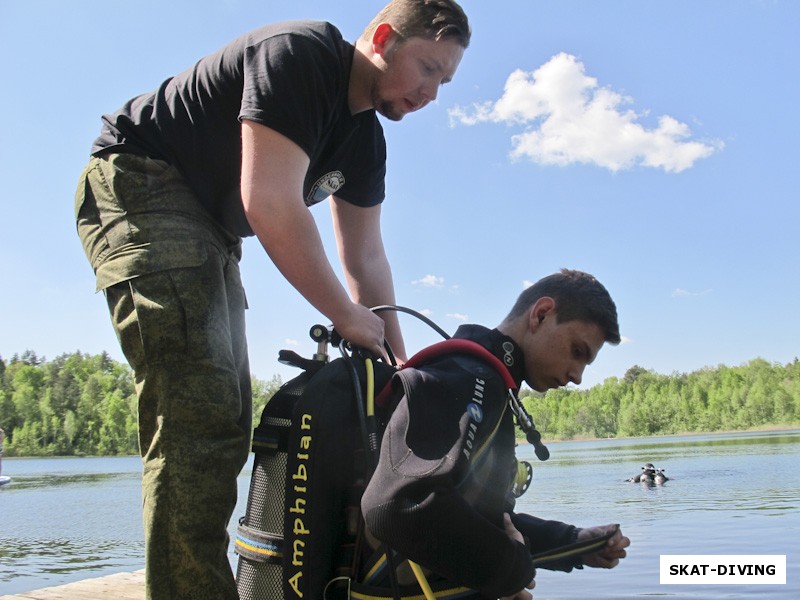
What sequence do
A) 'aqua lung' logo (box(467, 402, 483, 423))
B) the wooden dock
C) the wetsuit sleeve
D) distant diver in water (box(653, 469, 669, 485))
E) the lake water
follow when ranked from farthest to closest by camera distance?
distant diver in water (box(653, 469, 669, 485))
the lake water
the wooden dock
'aqua lung' logo (box(467, 402, 483, 423))
the wetsuit sleeve

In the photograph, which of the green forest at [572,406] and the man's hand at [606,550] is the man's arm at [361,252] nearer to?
the man's hand at [606,550]

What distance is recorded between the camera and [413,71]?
8.12ft

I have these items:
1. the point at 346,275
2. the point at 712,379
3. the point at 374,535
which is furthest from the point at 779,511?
the point at 712,379

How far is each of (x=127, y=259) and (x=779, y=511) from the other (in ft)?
36.8

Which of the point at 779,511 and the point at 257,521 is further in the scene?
the point at 779,511

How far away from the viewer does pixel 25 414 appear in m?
87.2

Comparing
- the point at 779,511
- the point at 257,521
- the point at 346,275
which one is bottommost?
the point at 779,511

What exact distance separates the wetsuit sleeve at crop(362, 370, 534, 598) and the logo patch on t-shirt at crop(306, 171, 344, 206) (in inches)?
38.5

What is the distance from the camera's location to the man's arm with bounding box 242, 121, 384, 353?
7.34 feet

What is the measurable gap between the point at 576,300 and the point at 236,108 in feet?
4.13

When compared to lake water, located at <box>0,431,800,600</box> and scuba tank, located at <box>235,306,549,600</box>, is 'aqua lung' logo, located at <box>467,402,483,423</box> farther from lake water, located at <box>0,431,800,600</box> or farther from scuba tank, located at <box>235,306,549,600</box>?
lake water, located at <box>0,431,800,600</box>

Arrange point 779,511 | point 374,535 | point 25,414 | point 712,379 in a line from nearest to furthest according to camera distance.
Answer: point 374,535 < point 779,511 < point 25,414 < point 712,379

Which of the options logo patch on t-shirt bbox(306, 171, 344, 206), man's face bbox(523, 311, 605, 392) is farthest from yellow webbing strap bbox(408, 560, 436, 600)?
logo patch on t-shirt bbox(306, 171, 344, 206)

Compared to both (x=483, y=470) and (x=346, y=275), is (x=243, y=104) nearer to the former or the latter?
(x=346, y=275)
